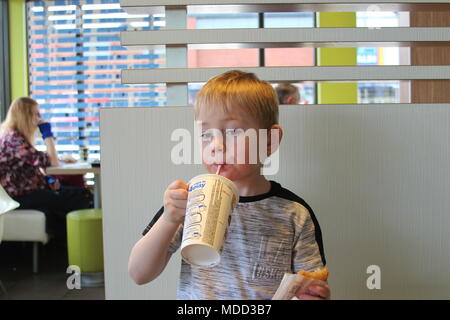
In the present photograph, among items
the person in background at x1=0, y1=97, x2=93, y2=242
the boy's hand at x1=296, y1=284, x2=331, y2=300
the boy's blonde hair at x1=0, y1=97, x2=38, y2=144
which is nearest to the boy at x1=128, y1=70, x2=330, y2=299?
the boy's hand at x1=296, y1=284, x2=331, y2=300

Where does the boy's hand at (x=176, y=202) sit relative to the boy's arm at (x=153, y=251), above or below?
above

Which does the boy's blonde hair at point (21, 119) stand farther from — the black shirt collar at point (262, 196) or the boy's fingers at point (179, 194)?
the boy's fingers at point (179, 194)

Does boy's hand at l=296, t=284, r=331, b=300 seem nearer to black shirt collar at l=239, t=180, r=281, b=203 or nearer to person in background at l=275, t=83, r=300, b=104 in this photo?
black shirt collar at l=239, t=180, r=281, b=203

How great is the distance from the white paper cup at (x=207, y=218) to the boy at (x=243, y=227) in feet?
0.39

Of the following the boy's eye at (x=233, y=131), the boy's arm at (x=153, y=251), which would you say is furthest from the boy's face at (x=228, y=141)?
the boy's arm at (x=153, y=251)

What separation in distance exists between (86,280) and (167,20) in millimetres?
2416

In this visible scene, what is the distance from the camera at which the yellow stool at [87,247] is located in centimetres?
326

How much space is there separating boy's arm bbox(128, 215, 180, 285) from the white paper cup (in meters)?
0.12

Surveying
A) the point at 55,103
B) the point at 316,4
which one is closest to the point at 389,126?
the point at 316,4

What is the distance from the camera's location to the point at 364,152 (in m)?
1.15

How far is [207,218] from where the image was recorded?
714 millimetres

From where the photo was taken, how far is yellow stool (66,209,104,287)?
326 cm

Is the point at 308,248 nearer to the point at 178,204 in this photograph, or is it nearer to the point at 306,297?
the point at 306,297
